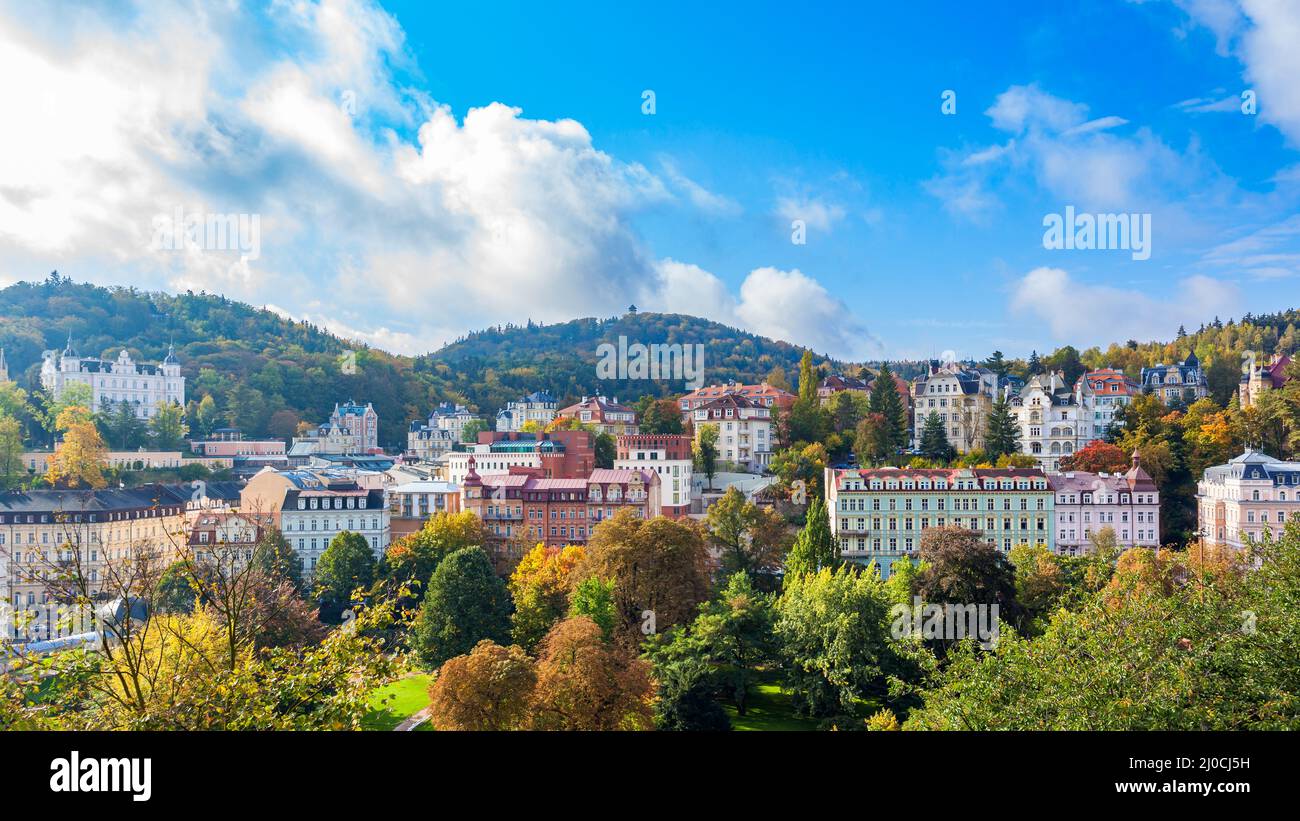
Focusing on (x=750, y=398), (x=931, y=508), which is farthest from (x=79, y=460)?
(x=931, y=508)

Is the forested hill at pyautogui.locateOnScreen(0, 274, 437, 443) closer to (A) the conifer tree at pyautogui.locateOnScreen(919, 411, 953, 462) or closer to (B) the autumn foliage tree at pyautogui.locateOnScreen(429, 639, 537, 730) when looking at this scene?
(A) the conifer tree at pyautogui.locateOnScreen(919, 411, 953, 462)

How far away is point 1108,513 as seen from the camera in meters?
38.6

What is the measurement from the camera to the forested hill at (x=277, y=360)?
75.2 m

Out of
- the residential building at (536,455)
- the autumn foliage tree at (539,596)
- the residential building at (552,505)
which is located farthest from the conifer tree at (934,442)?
the autumn foliage tree at (539,596)

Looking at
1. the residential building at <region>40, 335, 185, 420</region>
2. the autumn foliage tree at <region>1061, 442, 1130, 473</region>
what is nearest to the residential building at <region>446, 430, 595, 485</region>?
the autumn foliage tree at <region>1061, 442, 1130, 473</region>

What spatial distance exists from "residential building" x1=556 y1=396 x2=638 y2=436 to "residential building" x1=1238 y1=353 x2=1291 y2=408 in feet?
122

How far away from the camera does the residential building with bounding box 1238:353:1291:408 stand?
48844 millimetres

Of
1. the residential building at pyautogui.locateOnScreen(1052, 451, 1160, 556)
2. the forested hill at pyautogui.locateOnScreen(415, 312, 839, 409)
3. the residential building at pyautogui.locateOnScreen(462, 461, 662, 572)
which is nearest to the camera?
the residential building at pyautogui.locateOnScreen(1052, 451, 1160, 556)

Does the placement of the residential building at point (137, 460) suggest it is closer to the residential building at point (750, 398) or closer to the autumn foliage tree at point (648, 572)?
the residential building at point (750, 398)

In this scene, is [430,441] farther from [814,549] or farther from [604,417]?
[814,549]

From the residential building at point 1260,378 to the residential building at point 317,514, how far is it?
47414 mm

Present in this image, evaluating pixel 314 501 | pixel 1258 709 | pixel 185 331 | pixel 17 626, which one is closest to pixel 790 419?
pixel 314 501

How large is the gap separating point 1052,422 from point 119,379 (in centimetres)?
6910
